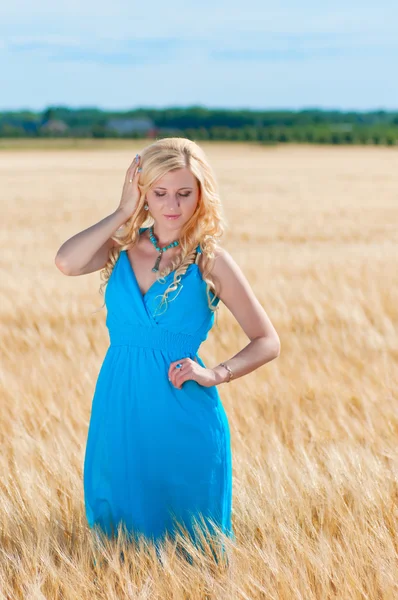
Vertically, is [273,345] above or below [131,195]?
below

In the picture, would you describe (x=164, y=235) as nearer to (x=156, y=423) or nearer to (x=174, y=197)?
(x=174, y=197)

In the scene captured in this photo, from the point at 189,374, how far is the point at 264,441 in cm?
118

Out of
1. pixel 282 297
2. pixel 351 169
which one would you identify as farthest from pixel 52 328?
pixel 351 169

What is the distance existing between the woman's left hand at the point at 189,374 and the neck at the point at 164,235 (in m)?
0.30

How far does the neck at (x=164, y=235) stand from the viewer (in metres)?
2.06

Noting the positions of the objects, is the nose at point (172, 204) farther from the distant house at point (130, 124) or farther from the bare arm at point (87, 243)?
the distant house at point (130, 124)

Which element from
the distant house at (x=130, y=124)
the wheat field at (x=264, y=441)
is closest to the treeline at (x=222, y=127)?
the distant house at (x=130, y=124)

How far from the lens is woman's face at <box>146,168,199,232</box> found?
78.1 inches

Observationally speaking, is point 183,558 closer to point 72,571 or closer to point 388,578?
point 72,571

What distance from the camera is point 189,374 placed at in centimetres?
192

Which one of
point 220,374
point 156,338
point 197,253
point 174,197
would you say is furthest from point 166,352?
point 174,197

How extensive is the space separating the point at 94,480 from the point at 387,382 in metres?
2.04

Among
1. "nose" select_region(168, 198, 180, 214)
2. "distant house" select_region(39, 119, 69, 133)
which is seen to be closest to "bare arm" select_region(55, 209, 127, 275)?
"nose" select_region(168, 198, 180, 214)

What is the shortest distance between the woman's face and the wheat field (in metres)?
0.74
